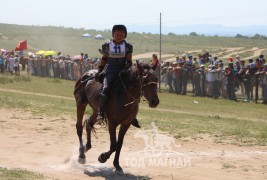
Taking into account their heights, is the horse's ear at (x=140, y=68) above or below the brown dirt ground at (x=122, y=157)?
above

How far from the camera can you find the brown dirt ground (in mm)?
9930

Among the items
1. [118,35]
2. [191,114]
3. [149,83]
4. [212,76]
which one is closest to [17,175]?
[149,83]

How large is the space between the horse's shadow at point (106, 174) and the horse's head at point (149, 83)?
1416 millimetres

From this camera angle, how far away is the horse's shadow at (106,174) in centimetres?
969

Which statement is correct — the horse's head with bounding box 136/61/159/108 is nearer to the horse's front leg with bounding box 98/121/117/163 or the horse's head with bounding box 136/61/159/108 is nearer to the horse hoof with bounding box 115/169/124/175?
the horse's front leg with bounding box 98/121/117/163

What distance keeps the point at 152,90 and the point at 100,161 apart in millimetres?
1907

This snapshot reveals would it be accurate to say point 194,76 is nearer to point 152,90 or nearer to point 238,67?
point 238,67

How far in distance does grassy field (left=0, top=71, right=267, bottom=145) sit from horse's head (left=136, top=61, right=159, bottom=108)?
461 centimetres

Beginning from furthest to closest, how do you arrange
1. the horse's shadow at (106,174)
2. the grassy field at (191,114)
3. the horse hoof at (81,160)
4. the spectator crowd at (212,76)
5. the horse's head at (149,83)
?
the spectator crowd at (212,76)
the grassy field at (191,114)
the horse hoof at (81,160)
the horse's shadow at (106,174)
the horse's head at (149,83)

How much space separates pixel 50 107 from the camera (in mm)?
19969

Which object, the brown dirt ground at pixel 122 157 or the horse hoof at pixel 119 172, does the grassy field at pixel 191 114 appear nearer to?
the brown dirt ground at pixel 122 157

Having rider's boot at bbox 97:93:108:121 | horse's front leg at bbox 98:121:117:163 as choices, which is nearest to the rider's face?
rider's boot at bbox 97:93:108:121

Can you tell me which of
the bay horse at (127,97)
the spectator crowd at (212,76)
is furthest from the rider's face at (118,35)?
the spectator crowd at (212,76)

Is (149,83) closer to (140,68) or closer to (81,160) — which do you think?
(140,68)
